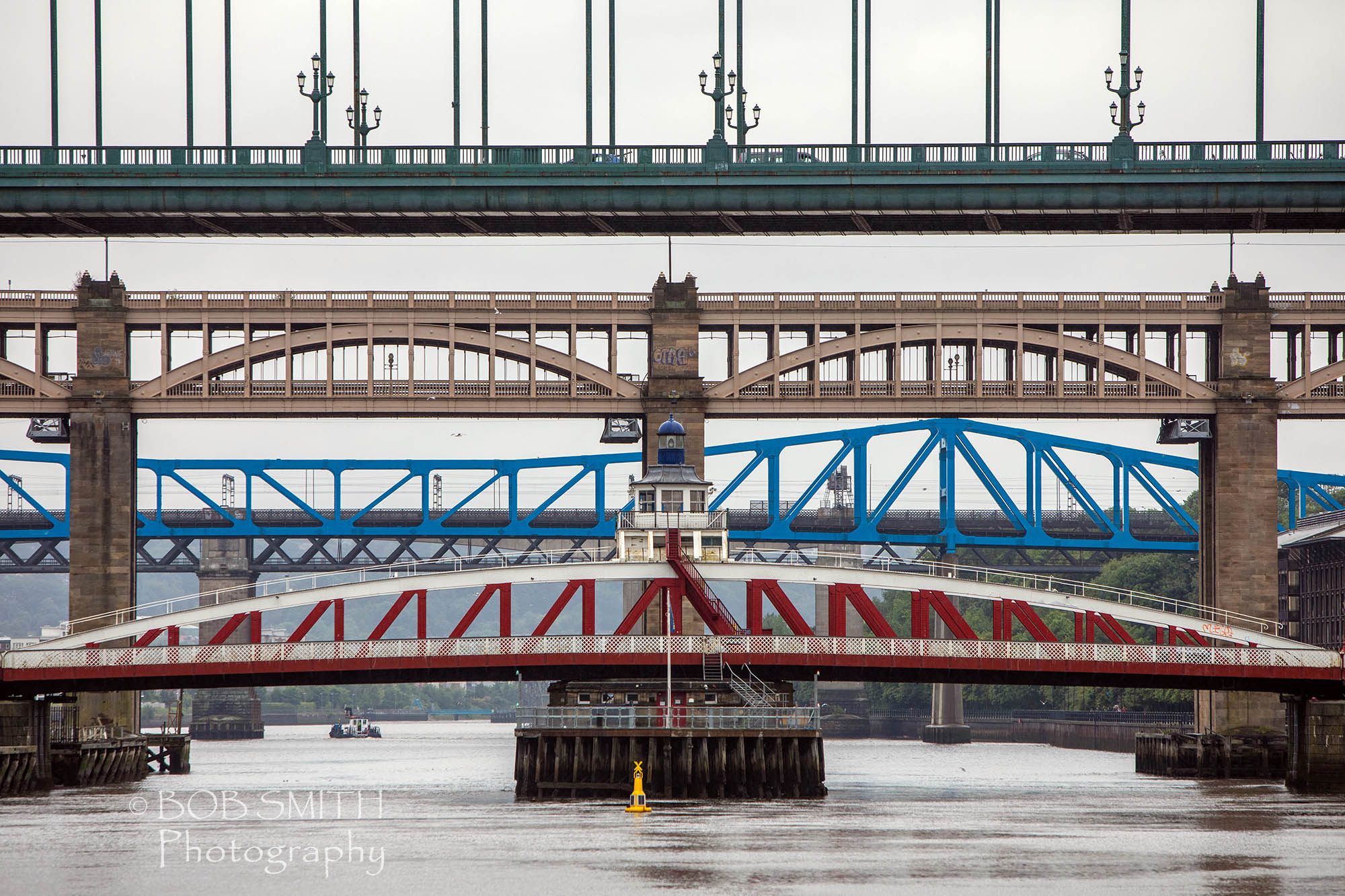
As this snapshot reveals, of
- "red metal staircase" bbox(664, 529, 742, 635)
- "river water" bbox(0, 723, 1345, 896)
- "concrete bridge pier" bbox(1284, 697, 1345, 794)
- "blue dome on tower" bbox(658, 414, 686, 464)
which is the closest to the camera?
"river water" bbox(0, 723, 1345, 896)

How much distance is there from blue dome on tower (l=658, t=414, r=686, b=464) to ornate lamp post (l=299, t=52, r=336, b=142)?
72.9 feet

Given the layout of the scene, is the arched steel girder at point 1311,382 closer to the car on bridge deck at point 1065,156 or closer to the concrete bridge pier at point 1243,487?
the concrete bridge pier at point 1243,487

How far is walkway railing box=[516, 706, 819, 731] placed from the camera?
8025 centimetres

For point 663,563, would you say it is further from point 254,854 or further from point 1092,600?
point 254,854

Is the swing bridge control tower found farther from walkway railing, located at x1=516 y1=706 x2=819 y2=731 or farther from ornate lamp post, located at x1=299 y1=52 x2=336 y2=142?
ornate lamp post, located at x1=299 y1=52 x2=336 y2=142

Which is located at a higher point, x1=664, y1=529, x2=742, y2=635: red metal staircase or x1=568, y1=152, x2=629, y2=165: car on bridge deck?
x1=568, y1=152, x2=629, y2=165: car on bridge deck

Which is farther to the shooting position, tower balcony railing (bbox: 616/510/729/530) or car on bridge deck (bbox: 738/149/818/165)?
tower balcony railing (bbox: 616/510/729/530)

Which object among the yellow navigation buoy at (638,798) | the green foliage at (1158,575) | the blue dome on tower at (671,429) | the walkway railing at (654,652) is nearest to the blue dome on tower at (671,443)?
the blue dome on tower at (671,429)

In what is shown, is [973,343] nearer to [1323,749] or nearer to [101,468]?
[1323,749]

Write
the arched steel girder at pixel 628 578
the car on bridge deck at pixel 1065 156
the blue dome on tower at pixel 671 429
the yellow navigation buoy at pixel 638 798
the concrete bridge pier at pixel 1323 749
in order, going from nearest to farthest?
the yellow navigation buoy at pixel 638 798, the car on bridge deck at pixel 1065 156, the arched steel girder at pixel 628 578, the concrete bridge pier at pixel 1323 749, the blue dome on tower at pixel 671 429

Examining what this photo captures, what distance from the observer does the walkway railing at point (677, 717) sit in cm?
8025

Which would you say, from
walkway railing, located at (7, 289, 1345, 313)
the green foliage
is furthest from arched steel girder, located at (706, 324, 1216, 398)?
the green foliage

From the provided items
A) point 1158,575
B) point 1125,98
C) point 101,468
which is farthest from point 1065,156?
point 1158,575

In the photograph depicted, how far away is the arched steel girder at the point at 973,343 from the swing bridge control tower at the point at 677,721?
49.8ft
